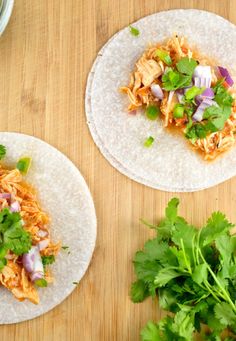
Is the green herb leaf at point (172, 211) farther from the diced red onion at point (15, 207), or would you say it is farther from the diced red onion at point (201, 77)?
the diced red onion at point (15, 207)

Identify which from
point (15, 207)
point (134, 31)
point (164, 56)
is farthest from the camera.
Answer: point (134, 31)

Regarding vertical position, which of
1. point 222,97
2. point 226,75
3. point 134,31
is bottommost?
point 222,97

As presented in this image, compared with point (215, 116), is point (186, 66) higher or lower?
higher

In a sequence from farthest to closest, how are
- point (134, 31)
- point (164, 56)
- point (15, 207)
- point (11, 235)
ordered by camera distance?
1. point (134, 31)
2. point (164, 56)
3. point (15, 207)
4. point (11, 235)

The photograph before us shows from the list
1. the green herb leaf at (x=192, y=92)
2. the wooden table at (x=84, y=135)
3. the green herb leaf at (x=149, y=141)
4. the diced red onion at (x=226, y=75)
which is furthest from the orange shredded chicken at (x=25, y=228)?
the diced red onion at (x=226, y=75)

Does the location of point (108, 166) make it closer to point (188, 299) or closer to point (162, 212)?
point (162, 212)

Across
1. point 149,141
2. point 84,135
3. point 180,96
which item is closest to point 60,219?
point 84,135

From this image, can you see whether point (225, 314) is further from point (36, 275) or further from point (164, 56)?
point (164, 56)
